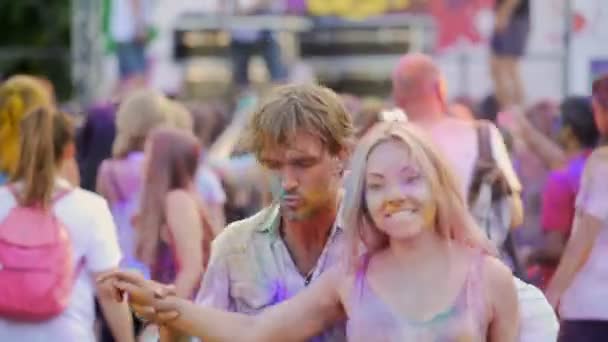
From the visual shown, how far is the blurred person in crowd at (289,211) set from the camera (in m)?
5.51

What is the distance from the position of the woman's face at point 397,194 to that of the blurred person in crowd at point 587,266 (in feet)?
11.5

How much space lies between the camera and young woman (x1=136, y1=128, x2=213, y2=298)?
30.7 ft

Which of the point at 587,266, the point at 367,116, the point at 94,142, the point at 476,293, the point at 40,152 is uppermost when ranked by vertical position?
the point at 476,293

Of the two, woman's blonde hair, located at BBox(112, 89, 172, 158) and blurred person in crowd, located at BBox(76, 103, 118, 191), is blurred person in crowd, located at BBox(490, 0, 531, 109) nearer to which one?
blurred person in crowd, located at BBox(76, 103, 118, 191)

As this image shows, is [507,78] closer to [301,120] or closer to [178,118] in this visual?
[178,118]

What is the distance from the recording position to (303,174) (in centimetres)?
552

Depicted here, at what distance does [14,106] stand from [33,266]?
1.85 m

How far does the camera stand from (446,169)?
5.07m

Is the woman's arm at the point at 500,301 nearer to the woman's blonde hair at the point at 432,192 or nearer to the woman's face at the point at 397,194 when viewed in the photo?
the woman's blonde hair at the point at 432,192

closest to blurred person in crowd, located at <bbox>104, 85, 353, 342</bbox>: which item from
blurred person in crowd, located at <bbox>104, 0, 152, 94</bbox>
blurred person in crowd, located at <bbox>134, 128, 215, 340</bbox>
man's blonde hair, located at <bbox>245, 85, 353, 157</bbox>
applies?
man's blonde hair, located at <bbox>245, 85, 353, 157</bbox>

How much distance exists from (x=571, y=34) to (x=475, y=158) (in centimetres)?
504

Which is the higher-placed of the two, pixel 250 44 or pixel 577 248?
pixel 577 248

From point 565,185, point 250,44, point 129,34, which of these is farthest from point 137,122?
point 250,44

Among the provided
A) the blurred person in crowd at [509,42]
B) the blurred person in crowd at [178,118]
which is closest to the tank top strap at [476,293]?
the blurred person in crowd at [178,118]
